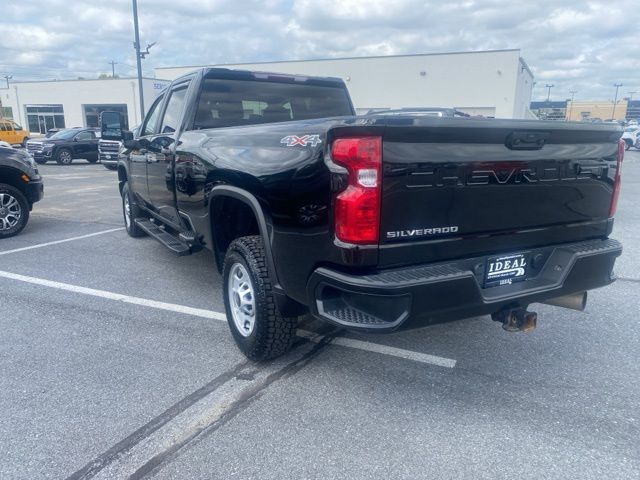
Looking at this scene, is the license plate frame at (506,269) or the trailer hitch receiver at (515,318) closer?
the license plate frame at (506,269)

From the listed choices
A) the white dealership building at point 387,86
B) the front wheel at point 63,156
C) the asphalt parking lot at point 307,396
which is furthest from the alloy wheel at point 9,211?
the white dealership building at point 387,86

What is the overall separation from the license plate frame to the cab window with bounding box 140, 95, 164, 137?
4238 millimetres

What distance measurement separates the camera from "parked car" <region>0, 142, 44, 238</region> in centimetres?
746

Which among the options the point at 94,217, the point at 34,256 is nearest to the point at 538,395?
the point at 34,256

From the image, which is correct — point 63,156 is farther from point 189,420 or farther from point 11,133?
point 189,420

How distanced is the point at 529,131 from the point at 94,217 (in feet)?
27.6

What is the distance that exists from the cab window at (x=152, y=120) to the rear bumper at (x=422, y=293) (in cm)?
390

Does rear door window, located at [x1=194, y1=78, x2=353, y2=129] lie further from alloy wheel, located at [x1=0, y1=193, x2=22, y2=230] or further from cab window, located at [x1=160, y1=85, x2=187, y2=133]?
alloy wheel, located at [x1=0, y1=193, x2=22, y2=230]

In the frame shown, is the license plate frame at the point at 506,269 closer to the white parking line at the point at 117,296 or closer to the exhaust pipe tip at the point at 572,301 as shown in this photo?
the exhaust pipe tip at the point at 572,301

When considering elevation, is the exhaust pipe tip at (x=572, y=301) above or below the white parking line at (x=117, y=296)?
above

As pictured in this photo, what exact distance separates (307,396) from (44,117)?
5274 centimetres

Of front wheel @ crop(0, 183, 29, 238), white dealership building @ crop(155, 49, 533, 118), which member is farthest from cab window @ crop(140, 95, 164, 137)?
white dealership building @ crop(155, 49, 533, 118)

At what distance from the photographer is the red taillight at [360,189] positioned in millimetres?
2477

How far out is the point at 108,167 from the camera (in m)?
20.3
